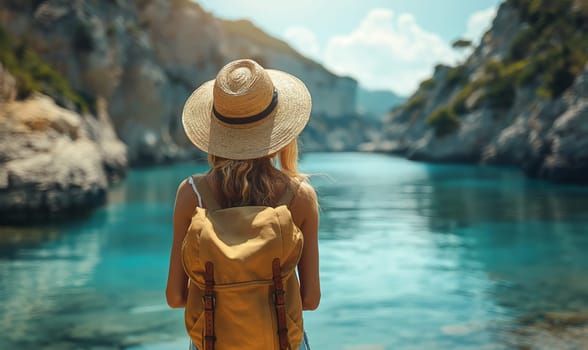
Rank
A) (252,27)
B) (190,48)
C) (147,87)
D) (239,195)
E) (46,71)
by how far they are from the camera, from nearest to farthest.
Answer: (239,195) → (46,71) → (147,87) → (190,48) → (252,27)

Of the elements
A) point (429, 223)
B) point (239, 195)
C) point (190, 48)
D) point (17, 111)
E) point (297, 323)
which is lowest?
point (429, 223)

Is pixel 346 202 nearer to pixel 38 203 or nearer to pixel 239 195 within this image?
pixel 38 203

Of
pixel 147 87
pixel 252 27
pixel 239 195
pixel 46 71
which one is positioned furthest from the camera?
pixel 252 27

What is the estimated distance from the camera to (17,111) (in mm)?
15266

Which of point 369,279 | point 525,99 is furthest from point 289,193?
point 525,99

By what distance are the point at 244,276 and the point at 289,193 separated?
39cm

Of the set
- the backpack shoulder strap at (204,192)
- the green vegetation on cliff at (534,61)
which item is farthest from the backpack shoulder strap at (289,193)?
the green vegetation on cliff at (534,61)

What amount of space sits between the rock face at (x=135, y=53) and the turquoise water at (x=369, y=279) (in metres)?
23.5

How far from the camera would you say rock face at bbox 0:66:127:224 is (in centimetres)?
1323

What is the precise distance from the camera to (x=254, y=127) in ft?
7.01

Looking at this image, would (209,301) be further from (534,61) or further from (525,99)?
(534,61)

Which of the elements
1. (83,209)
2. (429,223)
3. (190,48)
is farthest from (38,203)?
(190,48)

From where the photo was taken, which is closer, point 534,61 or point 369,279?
point 369,279

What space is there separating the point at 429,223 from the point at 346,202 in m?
5.69
